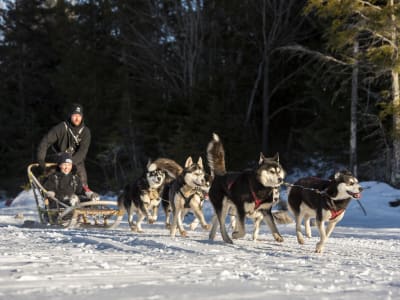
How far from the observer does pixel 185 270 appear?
416 cm

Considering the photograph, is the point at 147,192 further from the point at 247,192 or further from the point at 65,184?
the point at 247,192

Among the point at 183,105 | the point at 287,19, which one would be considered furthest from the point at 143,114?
the point at 287,19

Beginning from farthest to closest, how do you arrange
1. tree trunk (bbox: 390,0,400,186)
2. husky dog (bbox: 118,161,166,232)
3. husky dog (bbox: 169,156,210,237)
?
1. tree trunk (bbox: 390,0,400,186)
2. husky dog (bbox: 118,161,166,232)
3. husky dog (bbox: 169,156,210,237)

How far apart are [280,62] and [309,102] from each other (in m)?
2.17

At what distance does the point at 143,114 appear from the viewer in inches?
892

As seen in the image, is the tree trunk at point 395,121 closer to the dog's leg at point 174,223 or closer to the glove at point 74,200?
the dog's leg at point 174,223

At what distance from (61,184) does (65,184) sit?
0.07 m

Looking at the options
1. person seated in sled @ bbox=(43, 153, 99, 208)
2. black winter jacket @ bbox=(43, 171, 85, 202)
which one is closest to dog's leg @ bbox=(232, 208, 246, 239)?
person seated in sled @ bbox=(43, 153, 99, 208)

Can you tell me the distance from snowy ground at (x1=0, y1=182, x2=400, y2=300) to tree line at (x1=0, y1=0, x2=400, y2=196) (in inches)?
436

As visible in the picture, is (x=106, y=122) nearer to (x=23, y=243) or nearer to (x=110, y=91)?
(x=110, y=91)

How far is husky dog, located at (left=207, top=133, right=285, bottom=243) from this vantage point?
21.7ft

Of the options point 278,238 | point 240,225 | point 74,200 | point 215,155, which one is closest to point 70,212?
point 74,200

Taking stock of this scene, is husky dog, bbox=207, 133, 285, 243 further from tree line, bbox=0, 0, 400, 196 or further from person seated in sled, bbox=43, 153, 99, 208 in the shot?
tree line, bbox=0, 0, 400, 196

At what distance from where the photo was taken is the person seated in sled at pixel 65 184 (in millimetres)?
9414
